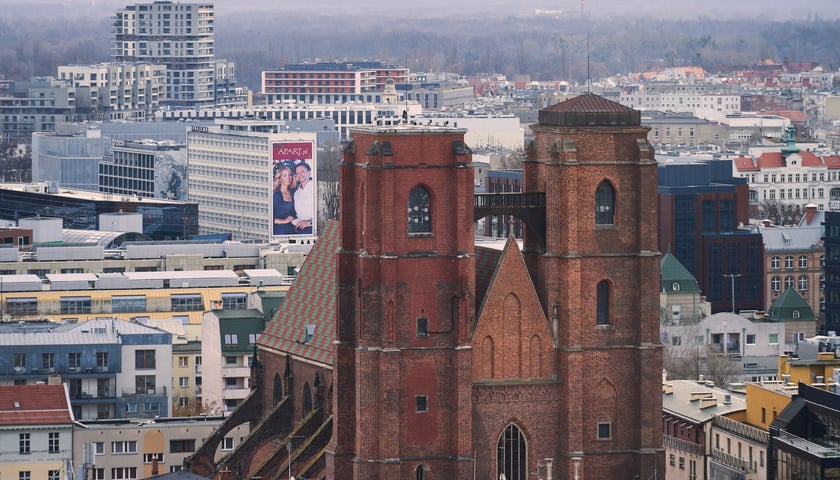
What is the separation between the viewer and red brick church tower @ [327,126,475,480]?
10562 centimetres

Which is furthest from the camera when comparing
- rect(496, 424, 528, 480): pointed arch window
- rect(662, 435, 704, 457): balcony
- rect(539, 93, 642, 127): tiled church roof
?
rect(662, 435, 704, 457): balcony

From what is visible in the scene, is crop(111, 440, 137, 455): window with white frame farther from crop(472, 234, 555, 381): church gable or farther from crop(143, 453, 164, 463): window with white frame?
crop(472, 234, 555, 381): church gable

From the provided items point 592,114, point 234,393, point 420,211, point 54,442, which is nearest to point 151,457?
point 54,442

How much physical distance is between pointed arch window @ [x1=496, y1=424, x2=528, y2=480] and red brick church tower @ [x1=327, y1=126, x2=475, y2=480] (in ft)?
4.72

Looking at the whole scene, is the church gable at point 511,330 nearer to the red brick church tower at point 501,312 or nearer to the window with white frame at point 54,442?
the red brick church tower at point 501,312

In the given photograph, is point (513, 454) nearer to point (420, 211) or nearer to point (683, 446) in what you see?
point (420, 211)

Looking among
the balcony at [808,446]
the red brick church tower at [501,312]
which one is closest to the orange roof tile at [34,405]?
the red brick church tower at [501,312]

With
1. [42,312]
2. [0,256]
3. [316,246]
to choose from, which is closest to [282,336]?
[316,246]

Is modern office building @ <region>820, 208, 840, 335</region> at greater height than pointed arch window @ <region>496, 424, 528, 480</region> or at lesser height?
greater

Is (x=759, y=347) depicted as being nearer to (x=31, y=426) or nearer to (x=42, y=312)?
(x=42, y=312)

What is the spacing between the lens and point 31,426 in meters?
121

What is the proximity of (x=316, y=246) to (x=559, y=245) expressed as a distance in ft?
53.9

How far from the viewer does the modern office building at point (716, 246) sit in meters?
193

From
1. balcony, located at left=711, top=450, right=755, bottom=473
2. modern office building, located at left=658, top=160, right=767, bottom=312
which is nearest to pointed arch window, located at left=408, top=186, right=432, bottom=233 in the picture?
balcony, located at left=711, top=450, right=755, bottom=473
